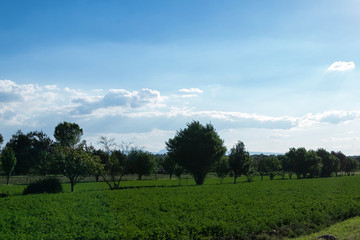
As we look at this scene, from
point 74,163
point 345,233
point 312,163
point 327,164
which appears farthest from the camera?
point 327,164

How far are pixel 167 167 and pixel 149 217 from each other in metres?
75.9

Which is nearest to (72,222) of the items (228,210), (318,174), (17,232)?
(17,232)

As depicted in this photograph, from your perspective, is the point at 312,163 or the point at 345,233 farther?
the point at 312,163

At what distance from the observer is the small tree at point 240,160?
69.4 metres

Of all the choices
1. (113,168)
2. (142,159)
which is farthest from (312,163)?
(113,168)

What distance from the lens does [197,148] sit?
54.2 meters

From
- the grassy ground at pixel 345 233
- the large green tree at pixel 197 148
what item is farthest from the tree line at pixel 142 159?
the grassy ground at pixel 345 233

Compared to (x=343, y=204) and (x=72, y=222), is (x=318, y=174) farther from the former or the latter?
(x=72, y=222)

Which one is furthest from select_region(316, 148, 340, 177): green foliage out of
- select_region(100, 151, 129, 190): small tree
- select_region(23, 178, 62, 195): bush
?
select_region(23, 178, 62, 195): bush

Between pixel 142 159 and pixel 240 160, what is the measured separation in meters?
27.2

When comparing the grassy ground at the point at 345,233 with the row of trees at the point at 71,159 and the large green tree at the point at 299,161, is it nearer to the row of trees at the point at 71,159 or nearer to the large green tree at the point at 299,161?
the row of trees at the point at 71,159

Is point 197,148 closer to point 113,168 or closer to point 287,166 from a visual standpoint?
point 113,168

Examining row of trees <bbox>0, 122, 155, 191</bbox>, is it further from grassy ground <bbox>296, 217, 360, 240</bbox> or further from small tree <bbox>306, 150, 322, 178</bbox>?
small tree <bbox>306, 150, 322, 178</bbox>

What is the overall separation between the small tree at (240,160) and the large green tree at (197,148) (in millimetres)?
14532
